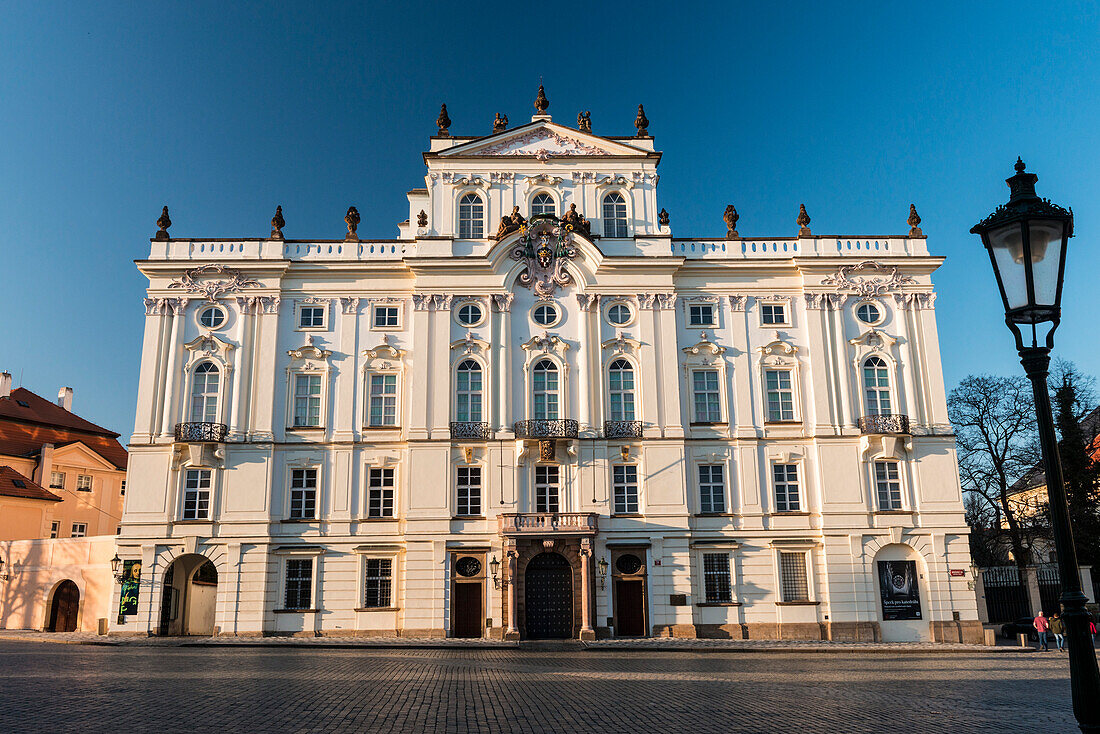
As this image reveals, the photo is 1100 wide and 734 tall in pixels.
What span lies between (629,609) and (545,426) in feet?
29.4

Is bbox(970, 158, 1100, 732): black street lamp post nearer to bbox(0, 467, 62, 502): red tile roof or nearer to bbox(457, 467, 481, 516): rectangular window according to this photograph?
bbox(457, 467, 481, 516): rectangular window

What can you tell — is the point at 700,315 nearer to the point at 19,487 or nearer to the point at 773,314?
the point at 773,314

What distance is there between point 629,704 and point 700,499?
79.1 feet

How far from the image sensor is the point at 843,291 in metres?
41.9

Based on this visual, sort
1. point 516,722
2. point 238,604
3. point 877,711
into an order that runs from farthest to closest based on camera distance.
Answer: point 238,604
point 877,711
point 516,722

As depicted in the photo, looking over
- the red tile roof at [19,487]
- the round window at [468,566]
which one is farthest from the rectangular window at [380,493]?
the red tile roof at [19,487]

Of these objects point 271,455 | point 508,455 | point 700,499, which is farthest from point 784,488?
point 271,455

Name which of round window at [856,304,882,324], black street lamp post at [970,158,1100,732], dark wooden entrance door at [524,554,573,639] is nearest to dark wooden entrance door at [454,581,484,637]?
dark wooden entrance door at [524,554,573,639]

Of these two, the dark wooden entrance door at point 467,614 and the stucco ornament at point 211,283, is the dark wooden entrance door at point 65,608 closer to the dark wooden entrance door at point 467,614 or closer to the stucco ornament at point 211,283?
the stucco ornament at point 211,283

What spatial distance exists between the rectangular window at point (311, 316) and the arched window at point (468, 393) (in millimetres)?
7424

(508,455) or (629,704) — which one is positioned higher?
(508,455)

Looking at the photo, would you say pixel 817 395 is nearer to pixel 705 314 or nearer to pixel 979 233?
pixel 705 314

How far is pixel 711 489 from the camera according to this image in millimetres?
40031

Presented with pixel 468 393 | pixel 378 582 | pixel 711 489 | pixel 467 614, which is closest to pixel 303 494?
pixel 378 582
